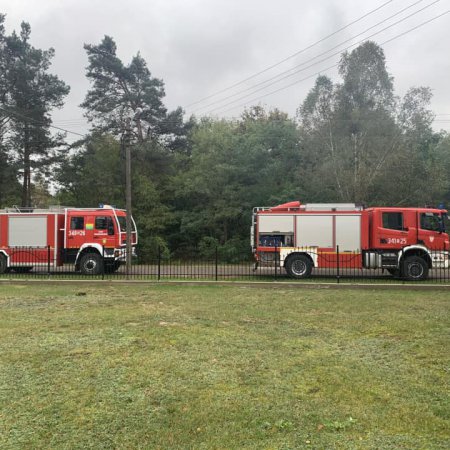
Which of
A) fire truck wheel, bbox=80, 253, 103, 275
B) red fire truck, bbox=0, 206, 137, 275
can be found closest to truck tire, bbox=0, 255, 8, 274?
red fire truck, bbox=0, 206, 137, 275

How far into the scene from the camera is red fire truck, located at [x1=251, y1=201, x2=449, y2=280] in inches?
613

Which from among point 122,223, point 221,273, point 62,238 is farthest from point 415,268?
point 62,238

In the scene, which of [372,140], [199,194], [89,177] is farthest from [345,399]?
[89,177]

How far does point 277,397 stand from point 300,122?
29.7 m

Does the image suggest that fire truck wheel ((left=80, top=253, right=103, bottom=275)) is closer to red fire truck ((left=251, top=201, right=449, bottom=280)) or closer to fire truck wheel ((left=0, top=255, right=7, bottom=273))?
fire truck wheel ((left=0, top=255, right=7, bottom=273))

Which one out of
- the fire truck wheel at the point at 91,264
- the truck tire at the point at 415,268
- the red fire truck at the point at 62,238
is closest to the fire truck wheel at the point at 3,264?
the red fire truck at the point at 62,238

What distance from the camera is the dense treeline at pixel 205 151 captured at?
1067 inches

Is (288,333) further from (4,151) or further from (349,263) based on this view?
(4,151)

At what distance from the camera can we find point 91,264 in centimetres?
1752

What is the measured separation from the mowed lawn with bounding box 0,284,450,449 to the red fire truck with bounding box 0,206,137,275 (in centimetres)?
790

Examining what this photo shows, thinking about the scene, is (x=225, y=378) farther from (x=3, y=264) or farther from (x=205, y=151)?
(x=205, y=151)

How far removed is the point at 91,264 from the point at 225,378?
13.6 meters

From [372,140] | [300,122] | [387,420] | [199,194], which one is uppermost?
[300,122]

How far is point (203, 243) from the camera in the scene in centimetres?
3120
